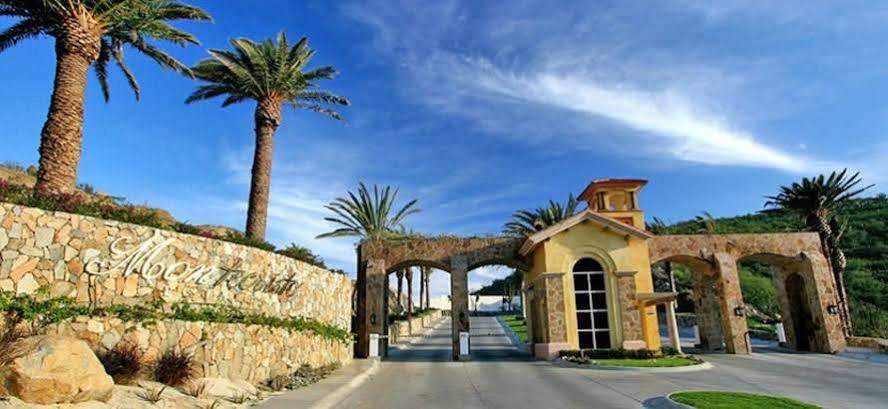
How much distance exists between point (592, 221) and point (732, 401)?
1515 cm

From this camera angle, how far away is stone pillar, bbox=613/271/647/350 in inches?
950

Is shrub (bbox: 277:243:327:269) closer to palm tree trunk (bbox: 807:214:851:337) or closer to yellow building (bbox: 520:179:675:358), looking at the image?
yellow building (bbox: 520:179:675:358)

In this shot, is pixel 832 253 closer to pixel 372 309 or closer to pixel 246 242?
pixel 372 309

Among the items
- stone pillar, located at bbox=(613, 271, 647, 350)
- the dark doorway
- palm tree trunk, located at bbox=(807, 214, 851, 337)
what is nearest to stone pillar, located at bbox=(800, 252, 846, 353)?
the dark doorway

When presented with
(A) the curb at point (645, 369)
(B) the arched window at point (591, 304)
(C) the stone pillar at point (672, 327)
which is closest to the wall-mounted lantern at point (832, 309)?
(C) the stone pillar at point (672, 327)

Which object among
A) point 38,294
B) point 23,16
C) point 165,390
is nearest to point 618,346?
point 165,390

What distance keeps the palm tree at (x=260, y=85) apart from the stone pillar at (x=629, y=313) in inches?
698

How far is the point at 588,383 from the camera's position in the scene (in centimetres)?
1598

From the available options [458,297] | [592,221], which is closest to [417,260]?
[458,297]

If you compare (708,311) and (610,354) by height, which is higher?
(708,311)

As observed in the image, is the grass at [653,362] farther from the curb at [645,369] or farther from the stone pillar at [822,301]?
the stone pillar at [822,301]

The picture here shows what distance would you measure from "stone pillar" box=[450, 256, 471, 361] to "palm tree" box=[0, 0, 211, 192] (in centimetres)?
1703

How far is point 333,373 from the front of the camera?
752 inches

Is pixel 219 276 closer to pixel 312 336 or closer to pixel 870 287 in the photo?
pixel 312 336
